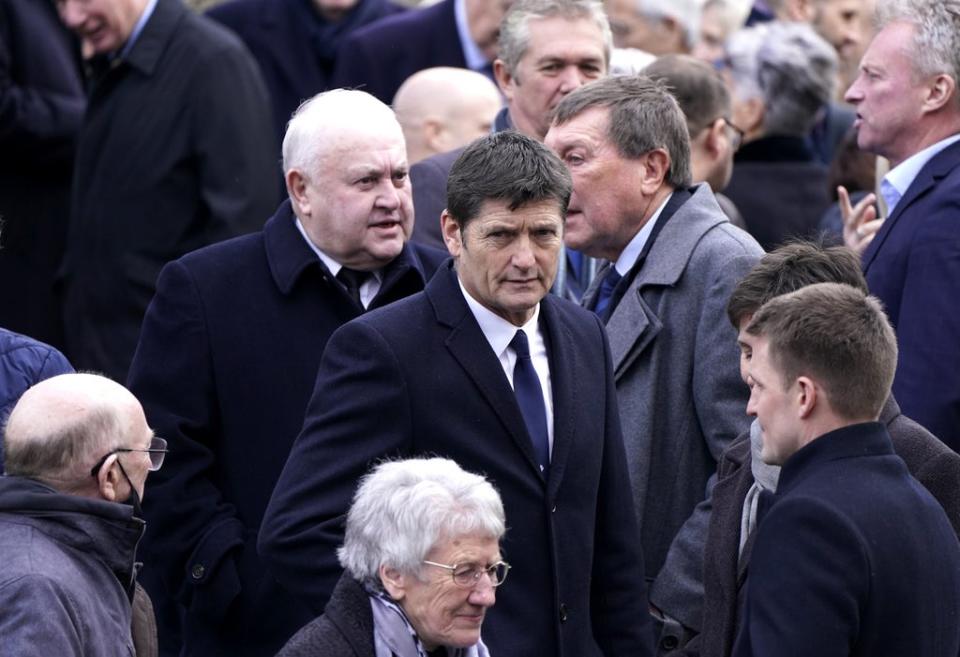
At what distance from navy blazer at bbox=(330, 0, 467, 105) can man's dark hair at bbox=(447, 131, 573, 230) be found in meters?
3.83

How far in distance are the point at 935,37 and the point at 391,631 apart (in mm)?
2890

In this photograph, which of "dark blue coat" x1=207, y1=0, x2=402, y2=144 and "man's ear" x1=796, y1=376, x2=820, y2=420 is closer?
"man's ear" x1=796, y1=376, x2=820, y2=420

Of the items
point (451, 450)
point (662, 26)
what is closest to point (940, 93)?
point (451, 450)

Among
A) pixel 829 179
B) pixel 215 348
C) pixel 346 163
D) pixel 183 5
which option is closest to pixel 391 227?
pixel 346 163

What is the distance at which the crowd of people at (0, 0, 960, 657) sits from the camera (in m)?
3.91

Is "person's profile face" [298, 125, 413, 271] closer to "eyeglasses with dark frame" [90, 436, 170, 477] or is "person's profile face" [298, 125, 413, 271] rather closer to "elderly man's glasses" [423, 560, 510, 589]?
"eyeglasses with dark frame" [90, 436, 170, 477]

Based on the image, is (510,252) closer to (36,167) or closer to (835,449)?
Result: (835,449)

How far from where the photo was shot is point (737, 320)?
4562 millimetres

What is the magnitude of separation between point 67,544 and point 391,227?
4.83 feet

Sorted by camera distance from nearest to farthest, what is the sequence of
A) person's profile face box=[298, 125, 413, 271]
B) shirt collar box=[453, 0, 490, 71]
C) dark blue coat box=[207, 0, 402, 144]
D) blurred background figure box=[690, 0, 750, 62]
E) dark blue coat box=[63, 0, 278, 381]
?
person's profile face box=[298, 125, 413, 271], dark blue coat box=[63, 0, 278, 381], shirt collar box=[453, 0, 490, 71], dark blue coat box=[207, 0, 402, 144], blurred background figure box=[690, 0, 750, 62]

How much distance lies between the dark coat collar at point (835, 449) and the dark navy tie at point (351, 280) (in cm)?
178

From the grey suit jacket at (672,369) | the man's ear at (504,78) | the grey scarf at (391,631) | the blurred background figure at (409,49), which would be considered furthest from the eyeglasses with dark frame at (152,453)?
the blurred background figure at (409,49)

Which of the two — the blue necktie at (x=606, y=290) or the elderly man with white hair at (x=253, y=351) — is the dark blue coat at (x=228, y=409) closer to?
the elderly man with white hair at (x=253, y=351)

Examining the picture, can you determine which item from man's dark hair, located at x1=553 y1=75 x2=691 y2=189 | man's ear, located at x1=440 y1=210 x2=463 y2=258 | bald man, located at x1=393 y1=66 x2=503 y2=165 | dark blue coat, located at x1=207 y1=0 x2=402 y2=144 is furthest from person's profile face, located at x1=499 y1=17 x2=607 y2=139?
dark blue coat, located at x1=207 y1=0 x2=402 y2=144
